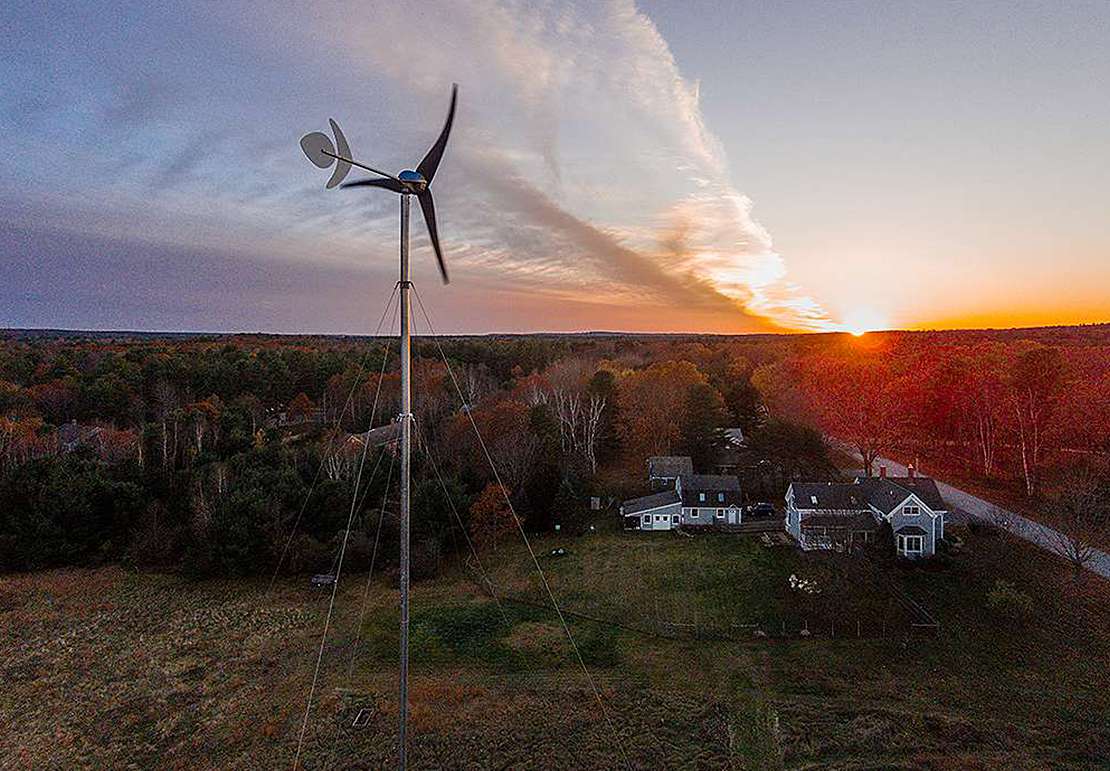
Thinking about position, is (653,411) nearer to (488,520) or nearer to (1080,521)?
(488,520)

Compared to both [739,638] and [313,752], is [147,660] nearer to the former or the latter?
[313,752]

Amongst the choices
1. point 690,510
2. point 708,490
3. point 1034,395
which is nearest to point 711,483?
point 708,490

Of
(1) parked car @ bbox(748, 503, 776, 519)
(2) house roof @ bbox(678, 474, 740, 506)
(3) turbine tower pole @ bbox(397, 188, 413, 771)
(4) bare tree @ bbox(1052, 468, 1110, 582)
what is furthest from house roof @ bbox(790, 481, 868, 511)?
(3) turbine tower pole @ bbox(397, 188, 413, 771)

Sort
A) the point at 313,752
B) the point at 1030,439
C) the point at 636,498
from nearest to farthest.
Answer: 1. the point at 313,752
2. the point at 636,498
3. the point at 1030,439

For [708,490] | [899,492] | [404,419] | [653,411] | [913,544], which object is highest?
[404,419]

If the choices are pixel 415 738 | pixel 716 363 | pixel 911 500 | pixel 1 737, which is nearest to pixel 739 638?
pixel 415 738

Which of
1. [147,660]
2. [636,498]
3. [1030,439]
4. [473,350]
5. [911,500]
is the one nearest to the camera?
[147,660]

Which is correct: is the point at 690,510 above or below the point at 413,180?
below
